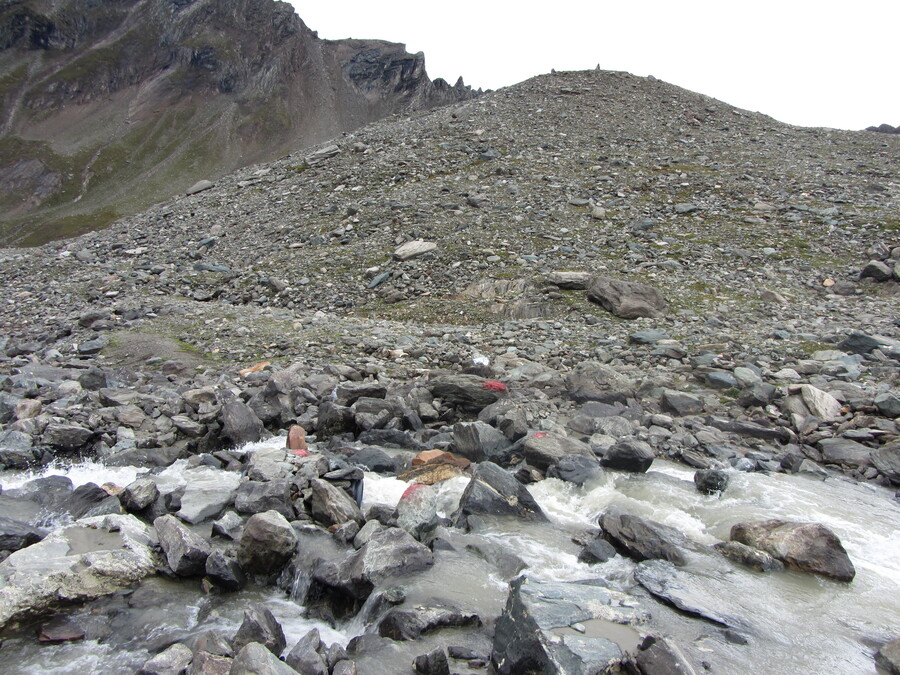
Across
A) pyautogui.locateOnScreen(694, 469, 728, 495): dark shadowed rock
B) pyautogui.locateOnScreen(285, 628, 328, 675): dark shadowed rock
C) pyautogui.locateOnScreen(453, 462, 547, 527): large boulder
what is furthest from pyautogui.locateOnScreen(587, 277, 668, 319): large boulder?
pyautogui.locateOnScreen(285, 628, 328, 675): dark shadowed rock

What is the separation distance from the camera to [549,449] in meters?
11.2

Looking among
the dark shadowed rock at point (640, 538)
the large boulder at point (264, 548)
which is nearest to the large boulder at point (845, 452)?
the dark shadowed rock at point (640, 538)

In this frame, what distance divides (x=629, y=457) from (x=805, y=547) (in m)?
3.41

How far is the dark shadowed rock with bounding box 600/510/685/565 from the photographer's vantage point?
8016mm

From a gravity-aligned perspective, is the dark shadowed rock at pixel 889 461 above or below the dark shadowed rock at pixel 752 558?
above

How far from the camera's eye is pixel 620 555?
8.13 meters

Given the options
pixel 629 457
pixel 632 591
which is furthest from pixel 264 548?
pixel 629 457

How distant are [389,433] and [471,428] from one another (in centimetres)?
185

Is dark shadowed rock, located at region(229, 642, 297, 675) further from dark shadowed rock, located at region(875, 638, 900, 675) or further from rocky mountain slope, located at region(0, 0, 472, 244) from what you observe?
rocky mountain slope, located at region(0, 0, 472, 244)

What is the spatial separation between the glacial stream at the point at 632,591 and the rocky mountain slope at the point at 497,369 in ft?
0.24

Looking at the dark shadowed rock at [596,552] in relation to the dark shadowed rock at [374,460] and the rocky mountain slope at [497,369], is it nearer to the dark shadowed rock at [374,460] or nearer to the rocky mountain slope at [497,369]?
the rocky mountain slope at [497,369]

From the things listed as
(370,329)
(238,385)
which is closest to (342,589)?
(238,385)

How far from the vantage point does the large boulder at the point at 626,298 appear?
20.6 m

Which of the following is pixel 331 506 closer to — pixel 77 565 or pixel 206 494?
pixel 206 494
